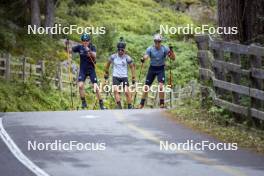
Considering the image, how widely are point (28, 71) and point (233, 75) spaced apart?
1504 centimetres

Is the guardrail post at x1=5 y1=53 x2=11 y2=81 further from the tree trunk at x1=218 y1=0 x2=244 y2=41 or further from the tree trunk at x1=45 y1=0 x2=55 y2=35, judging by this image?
the tree trunk at x1=218 y1=0 x2=244 y2=41

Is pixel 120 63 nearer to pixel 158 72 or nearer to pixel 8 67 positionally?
pixel 158 72

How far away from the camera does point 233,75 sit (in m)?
12.8

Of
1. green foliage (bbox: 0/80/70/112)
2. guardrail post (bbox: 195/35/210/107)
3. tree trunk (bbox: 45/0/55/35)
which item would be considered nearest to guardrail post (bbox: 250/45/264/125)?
guardrail post (bbox: 195/35/210/107)

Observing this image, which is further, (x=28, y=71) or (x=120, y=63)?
(x=28, y=71)

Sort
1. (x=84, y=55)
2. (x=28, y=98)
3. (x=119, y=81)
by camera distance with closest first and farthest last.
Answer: (x=84, y=55), (x=119, y=81), (x=28, y=98)

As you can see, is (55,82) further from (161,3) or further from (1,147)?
(161,3)

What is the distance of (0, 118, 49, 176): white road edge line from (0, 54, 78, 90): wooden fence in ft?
41.9

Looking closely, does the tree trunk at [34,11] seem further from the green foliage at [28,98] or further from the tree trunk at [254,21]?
the tree trunk at [254,21]

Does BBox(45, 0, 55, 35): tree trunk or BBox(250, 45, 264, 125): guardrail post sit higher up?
BBox(45, 0, 55, 35): tree trunk

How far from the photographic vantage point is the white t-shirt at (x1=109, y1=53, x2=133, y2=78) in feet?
61.3

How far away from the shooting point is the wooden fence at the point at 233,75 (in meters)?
11.8

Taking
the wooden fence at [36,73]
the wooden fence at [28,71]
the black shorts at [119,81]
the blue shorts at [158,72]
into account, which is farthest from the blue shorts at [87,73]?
the wooden fence at [28,71]

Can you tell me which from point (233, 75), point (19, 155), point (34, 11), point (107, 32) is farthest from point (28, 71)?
point (19, 155)
